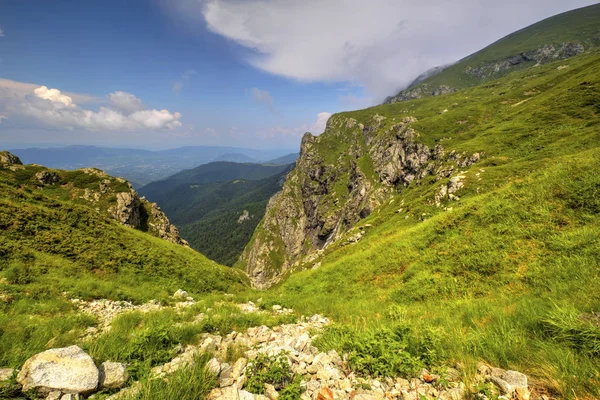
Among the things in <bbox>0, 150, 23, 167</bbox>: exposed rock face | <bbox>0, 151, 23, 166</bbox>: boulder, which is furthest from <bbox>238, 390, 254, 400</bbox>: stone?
<bbox>0, 151, 23, 166</bbox>: boulder

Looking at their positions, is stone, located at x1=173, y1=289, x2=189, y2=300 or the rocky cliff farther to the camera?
the rocky cliff

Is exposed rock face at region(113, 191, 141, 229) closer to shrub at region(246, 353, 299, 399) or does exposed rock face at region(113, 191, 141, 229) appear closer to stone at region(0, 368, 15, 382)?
stone at region(0, 368, 15, 382)

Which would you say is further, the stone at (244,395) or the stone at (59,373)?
the stone at (244,395)

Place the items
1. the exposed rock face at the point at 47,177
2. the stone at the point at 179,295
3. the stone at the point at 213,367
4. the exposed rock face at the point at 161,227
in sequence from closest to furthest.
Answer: the stone at the point at 213,367 → the stone at the point at 179,295 → the exposed rock face at the point at 47,177 → the exposed rock face at the point at 161,227

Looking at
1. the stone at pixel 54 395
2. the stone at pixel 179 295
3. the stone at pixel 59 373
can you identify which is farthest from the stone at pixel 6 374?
the stone at pixel 179 295

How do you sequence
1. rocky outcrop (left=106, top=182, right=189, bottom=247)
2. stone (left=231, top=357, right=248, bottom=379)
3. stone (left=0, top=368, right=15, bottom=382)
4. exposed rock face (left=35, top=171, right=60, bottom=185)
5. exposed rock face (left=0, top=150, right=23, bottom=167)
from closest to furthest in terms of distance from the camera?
stone (left=0, top=368, right=15, bottom=382), stone (left=231, top=357, right=248, bottom=379), exposed rock face (left=0, top=150, right=23, bottom=167), exposed rock face (left=35, top=171, right=60, bottom=185), rocky outcrop (left=106, top=182, right=189, bottom=247)

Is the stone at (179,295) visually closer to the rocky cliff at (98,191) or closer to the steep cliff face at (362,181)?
the rocky cliff at (98,191)

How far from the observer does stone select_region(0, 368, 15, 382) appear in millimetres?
3911

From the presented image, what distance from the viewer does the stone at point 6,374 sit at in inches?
154

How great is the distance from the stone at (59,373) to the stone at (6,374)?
0.31m

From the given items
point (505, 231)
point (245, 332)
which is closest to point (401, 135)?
point (505, 231)

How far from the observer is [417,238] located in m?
15.2

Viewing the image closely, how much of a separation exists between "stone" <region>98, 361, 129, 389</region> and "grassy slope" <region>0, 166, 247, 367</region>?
1982 millimetres

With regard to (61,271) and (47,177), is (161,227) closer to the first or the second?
(47,177)
